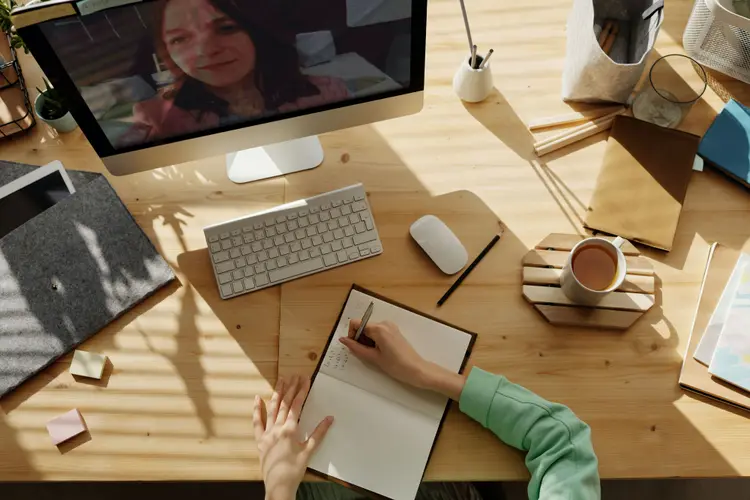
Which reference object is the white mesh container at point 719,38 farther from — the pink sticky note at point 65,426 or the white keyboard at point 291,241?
the pink sticky note at point 65,426

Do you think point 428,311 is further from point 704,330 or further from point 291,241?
point 704,330

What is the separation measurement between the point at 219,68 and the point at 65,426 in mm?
592

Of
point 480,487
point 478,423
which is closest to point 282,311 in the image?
point 478,423

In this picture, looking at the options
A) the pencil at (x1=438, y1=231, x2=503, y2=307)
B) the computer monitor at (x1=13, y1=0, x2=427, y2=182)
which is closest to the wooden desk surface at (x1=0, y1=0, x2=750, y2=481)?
the pencil at (x1=438, y1=231, x2=503, y2=307)

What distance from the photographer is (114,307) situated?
3.23 feet

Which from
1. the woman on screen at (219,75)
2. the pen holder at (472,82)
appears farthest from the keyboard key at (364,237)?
the pen holder at (472,82)

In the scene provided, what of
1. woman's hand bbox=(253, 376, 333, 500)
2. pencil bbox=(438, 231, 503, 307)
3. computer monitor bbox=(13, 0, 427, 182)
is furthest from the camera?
pencil bbox=(438, 231, 503, 307)

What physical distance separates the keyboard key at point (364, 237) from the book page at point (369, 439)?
233 mm

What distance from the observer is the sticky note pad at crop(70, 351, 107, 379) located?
0.94 m

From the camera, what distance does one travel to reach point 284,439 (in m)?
0.88

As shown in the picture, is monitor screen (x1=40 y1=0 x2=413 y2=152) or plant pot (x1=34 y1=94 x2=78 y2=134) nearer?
monitor screen (x1=40 y1=0 x2=413 y2=152)

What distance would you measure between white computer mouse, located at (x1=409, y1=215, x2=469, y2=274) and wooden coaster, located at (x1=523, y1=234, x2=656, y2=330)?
11 cm

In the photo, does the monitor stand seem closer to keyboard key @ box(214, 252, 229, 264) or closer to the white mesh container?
keyboard key @ box(214, 252, 229, 264)

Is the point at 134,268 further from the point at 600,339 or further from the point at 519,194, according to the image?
the point at 600,339
